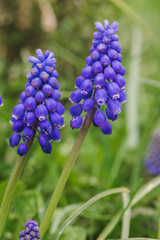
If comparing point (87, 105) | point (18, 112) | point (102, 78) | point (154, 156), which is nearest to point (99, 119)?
point (87, 105)

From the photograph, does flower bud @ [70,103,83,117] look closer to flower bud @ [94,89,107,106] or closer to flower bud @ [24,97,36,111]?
flower bud @ [94,89,107,106]

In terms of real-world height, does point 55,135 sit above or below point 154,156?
below

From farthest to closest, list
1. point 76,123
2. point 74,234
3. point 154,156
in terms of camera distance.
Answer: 1. point 154,156
2. point 74,234
3. point 76,123

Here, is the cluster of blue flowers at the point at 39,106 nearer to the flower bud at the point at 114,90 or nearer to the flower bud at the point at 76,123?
the flower bud at the point at 76,123

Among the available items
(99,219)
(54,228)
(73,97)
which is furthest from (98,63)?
(99,219)

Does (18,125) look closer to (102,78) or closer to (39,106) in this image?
(39,106)
